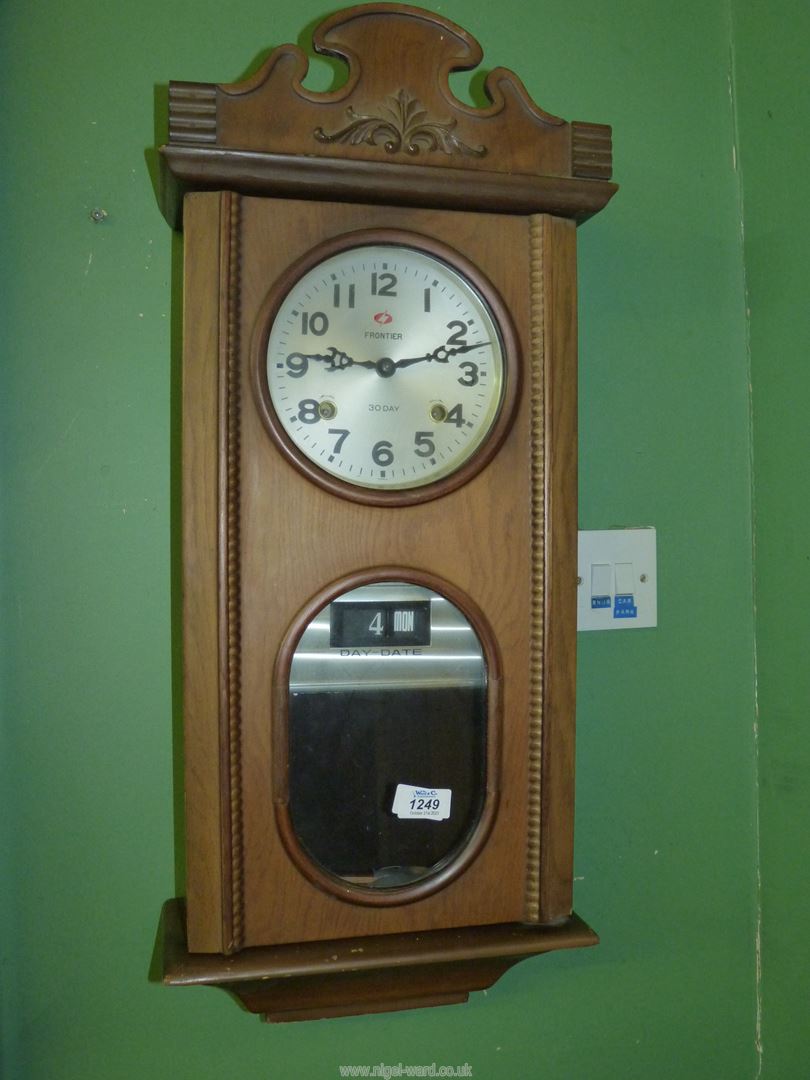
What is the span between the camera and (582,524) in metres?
0.96

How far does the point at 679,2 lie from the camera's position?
3.26 feet

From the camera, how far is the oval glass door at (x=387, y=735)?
0.73 m

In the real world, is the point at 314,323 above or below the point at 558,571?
above

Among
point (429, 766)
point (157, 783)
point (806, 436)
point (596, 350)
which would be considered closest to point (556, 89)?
point (596, 350)

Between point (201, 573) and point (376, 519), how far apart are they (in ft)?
0.53

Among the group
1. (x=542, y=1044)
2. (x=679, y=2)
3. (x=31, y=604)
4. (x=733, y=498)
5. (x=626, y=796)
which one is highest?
(x=679, y=2)

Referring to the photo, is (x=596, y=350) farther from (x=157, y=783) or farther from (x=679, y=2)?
(x=157, y=783)

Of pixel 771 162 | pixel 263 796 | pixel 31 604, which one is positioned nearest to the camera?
pixel 263 796

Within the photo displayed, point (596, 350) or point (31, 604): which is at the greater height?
point (596, 350)

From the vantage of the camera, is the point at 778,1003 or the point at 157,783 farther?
the point at 778,1003

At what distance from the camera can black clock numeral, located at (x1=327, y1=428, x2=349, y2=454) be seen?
729mm

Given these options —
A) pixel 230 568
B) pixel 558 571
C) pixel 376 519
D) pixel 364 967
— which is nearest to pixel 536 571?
pixel 558 571

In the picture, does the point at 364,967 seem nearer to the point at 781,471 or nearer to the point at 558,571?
the point at 558,571

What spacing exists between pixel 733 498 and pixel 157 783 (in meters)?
0.75
